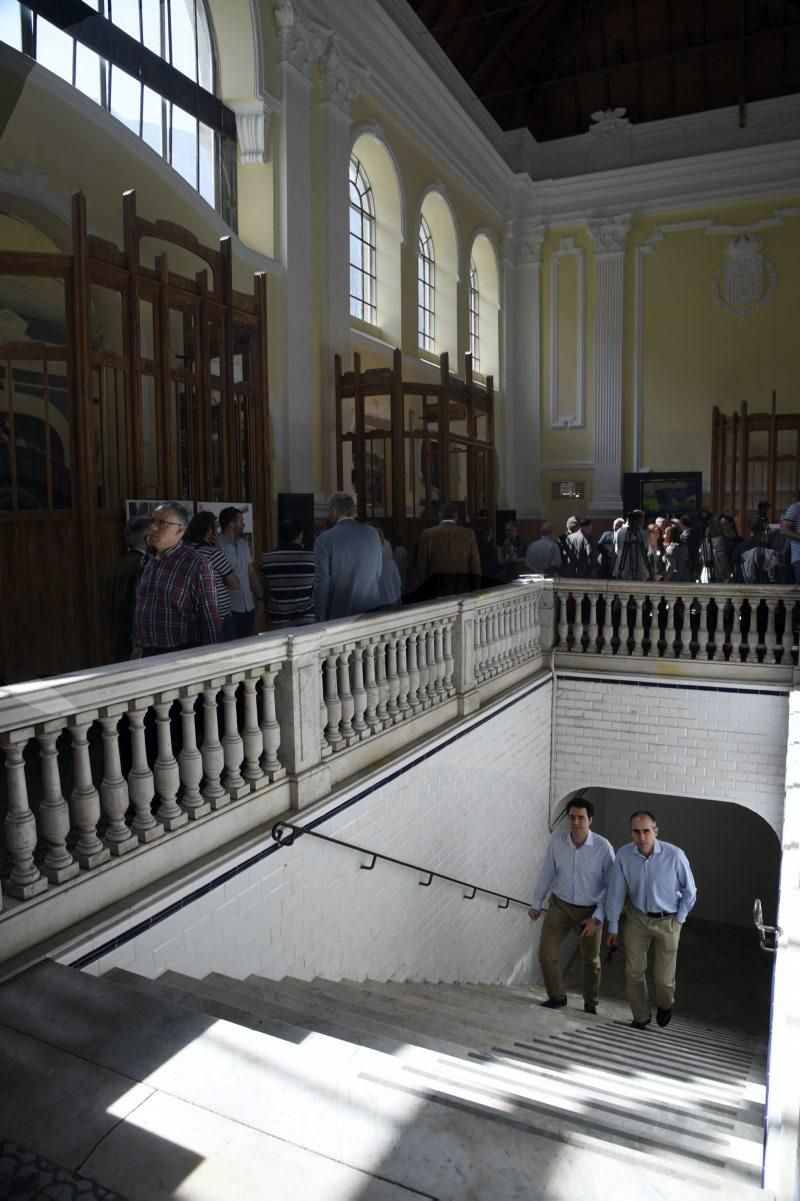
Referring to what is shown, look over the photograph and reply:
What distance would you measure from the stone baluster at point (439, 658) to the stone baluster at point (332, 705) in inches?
61.4

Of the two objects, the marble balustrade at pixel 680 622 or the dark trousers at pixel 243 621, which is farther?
the marble balustrade at pixel 680 622

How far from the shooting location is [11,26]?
22.5 feet

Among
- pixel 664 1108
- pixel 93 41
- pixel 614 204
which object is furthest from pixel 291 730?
pixel 614 204

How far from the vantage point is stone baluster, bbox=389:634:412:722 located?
5.54m

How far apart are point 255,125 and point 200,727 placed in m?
8.11

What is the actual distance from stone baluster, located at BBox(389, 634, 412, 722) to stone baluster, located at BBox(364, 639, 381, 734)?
0.29 meters

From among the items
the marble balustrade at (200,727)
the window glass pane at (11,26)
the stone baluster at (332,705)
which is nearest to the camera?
the marble balustrade at (200,727)

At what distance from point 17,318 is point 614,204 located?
1422 cm

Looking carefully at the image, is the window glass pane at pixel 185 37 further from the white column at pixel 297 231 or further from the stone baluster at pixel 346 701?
the stone baluster at pixel 346 701

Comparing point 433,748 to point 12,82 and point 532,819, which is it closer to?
point 532,819

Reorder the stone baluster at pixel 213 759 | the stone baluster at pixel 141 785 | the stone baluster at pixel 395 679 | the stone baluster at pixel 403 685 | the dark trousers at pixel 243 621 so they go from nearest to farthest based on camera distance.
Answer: the stone baluster at pixel 141 785, the stone baluster at pixel 213 759, the stone baluster at pixel 395 679, the stone baluster at pixel 403 685, the dark trousers at pixel 243 621

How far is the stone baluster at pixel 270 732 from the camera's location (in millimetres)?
4125

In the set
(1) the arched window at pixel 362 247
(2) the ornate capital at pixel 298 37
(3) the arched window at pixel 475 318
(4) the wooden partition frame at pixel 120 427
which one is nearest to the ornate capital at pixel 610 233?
(3) the arched window at pixel 475 318

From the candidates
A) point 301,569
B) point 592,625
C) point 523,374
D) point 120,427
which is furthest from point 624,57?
point 301,569
